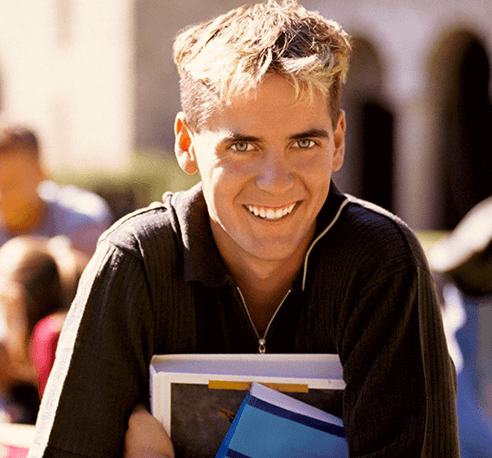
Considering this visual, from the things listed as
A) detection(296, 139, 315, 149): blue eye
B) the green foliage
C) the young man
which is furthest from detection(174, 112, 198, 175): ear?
the green foliage

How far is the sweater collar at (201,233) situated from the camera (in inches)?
72.3

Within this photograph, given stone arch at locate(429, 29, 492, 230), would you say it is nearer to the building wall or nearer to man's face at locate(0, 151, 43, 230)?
the building wall

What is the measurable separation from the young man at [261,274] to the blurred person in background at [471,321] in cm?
101

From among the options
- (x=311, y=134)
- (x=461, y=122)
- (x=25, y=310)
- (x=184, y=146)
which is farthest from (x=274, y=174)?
(x=461, y=122)

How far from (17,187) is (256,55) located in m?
2.89

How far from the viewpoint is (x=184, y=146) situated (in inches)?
78.0

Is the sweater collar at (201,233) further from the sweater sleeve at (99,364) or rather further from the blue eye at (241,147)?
the blue eye at (241,147)

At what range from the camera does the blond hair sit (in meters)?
1.68

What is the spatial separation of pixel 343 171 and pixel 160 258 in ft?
31.6

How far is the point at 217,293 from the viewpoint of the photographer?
188 centimetres

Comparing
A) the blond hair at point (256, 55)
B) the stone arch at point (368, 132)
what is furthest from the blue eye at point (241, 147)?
the stone arch at point (368, 132)

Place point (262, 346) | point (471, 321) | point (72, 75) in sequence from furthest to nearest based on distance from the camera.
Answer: point (72, 75)
point (471, 321)
point (262, 346)

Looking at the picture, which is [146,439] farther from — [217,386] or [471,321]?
[471,321]

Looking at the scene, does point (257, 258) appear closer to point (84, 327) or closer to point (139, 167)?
point (84, 327)
